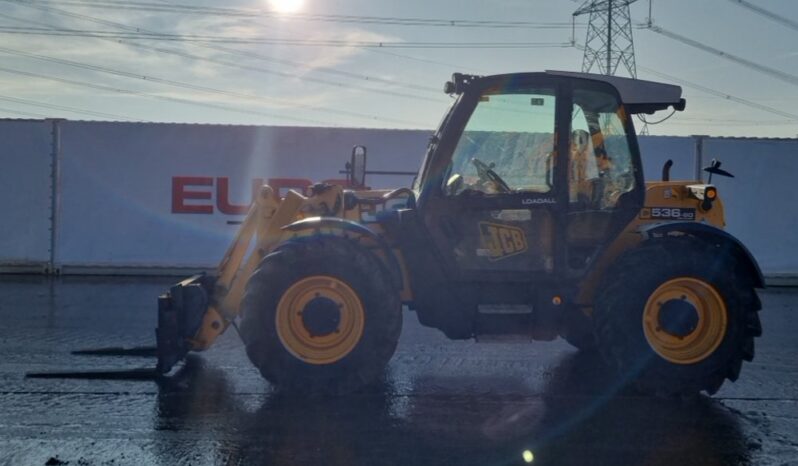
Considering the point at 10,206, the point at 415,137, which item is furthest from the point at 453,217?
the point at 10,206

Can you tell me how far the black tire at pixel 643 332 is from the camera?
6039 mm

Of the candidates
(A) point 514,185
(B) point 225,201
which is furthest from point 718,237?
(B) point 225,201

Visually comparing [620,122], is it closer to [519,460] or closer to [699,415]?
[699,415]

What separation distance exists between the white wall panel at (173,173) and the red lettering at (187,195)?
2 cm

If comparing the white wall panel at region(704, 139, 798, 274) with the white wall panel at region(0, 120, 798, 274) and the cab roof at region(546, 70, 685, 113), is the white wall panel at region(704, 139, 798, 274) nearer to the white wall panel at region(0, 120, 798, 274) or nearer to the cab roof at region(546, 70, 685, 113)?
the white wall panel at region(0, 120, 798, 274)

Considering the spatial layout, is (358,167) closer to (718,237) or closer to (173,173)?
(718,237)

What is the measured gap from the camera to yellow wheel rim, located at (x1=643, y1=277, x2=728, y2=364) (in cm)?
611

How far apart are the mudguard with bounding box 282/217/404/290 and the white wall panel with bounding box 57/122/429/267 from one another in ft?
25.2

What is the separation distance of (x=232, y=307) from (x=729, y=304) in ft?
12.8

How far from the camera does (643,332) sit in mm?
6062

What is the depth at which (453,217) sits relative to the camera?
20.5 feet

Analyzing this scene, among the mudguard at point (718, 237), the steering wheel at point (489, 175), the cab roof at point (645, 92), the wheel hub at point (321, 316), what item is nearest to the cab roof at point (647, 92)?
the cab roof at point (645, 92)

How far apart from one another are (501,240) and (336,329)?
149 centimetres

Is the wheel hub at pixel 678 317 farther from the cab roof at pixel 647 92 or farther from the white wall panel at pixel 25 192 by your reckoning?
the white wall panel at pixel 25 192
